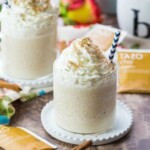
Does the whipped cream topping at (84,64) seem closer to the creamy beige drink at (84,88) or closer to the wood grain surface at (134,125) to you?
the creamy beige drink at (84,88)

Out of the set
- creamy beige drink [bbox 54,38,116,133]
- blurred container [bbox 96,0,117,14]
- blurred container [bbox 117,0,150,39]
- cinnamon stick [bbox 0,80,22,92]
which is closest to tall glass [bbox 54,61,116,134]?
creamy beige drink [bbox 54,38,116,133]

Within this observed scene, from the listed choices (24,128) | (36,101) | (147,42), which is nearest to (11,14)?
(36,101)

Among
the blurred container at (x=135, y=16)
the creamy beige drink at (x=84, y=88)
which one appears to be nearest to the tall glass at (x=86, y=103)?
the creamy beige drink at (x=84, y=88)

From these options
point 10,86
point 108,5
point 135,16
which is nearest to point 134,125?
point 10,86

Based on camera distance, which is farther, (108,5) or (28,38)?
(108,5)

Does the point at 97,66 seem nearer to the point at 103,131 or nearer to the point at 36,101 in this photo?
the point at 103,131

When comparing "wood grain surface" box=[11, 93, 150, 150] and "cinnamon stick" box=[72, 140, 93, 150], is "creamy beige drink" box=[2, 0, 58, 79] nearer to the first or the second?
"wood grain surface" box=[11, 93, 150, 150]

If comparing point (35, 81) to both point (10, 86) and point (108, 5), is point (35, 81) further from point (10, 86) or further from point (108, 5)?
point (108, 5)
